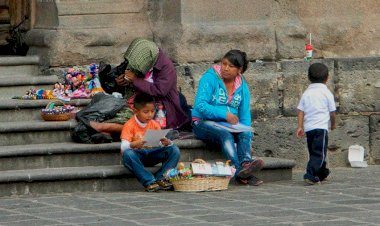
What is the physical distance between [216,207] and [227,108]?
1.76 metres

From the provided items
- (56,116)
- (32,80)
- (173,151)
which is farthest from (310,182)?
(32,80)

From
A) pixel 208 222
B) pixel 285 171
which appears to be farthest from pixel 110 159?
pixel 208 222

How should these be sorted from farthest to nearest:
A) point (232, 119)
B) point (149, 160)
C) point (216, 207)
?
point (232, 119) < point (149, 160) < point (216, 207)

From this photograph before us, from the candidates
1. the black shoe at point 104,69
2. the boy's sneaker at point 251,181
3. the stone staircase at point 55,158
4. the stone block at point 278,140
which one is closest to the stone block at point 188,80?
the stone block at point 278,140

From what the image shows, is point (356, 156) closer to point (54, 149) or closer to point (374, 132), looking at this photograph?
point (374, 132)

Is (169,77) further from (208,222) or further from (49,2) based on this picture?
(208,222)

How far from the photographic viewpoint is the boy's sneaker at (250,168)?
34.8 feet

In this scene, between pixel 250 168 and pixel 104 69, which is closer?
pixel 250 168

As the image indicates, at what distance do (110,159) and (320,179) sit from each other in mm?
1864

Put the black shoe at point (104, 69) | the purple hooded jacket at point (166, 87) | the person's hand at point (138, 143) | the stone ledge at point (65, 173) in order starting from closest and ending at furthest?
the stone ledge at point (65, 173)
the person's hand at point (138, 143)
the purple hooded jacket at point (166, 87)
the black shoe at point (104, 69)

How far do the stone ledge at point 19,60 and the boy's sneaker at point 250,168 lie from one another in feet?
9.30

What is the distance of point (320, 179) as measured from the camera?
10.9 meters

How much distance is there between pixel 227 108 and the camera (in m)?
11.0

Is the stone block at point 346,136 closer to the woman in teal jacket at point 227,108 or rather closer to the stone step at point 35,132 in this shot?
the woman in teal jacket at point 227,108
